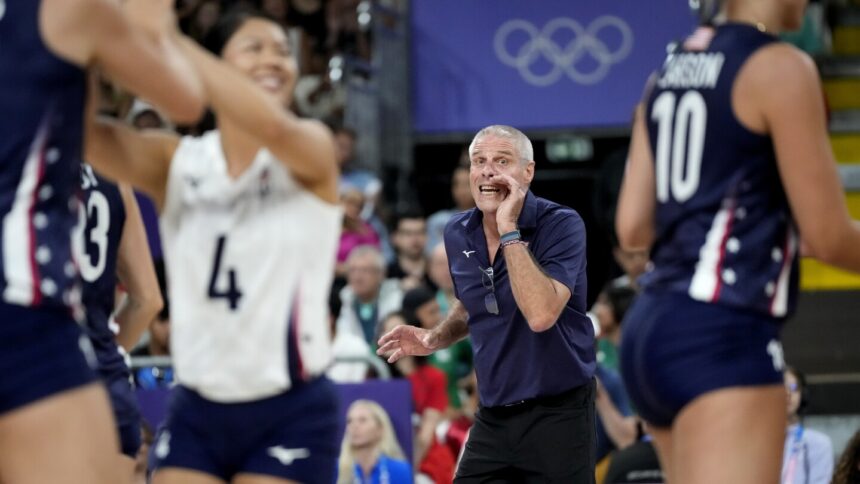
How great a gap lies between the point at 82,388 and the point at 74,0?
2.95ft

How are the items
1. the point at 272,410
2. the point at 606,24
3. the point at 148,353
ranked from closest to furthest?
the point at 272,410 < the point at 148,353 < the point at 606,24

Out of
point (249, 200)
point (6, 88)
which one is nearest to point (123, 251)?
point (249, 200)

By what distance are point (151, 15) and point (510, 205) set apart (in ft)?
7.34

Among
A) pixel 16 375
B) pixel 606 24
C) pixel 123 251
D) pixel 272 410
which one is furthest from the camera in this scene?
pixel 606 24

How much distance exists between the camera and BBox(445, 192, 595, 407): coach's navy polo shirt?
5500 mm

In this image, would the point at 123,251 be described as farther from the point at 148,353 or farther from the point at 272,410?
the point at 148,353

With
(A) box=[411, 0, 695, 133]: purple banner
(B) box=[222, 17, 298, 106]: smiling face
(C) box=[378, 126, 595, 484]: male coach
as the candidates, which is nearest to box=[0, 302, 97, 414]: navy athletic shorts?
(B) box=[222, 17, 298, 106]: smiling face

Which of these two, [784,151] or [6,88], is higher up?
[6,88]

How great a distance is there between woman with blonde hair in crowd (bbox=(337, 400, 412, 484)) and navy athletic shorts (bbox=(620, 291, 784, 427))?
4.50m

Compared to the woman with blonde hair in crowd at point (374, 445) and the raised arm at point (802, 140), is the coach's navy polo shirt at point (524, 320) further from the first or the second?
the woman with blonde hair in crowd at point (374, 445)

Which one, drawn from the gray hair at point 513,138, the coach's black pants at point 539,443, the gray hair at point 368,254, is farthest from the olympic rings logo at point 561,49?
the coach's black pants at point 539,443

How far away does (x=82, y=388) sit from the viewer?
347cm

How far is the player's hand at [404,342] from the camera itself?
5426 mm

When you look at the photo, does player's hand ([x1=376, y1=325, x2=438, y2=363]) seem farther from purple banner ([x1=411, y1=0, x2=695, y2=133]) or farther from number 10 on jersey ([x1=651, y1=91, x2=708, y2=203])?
purple banner ([x1=411, y1=0, x2=695, y2=133])
